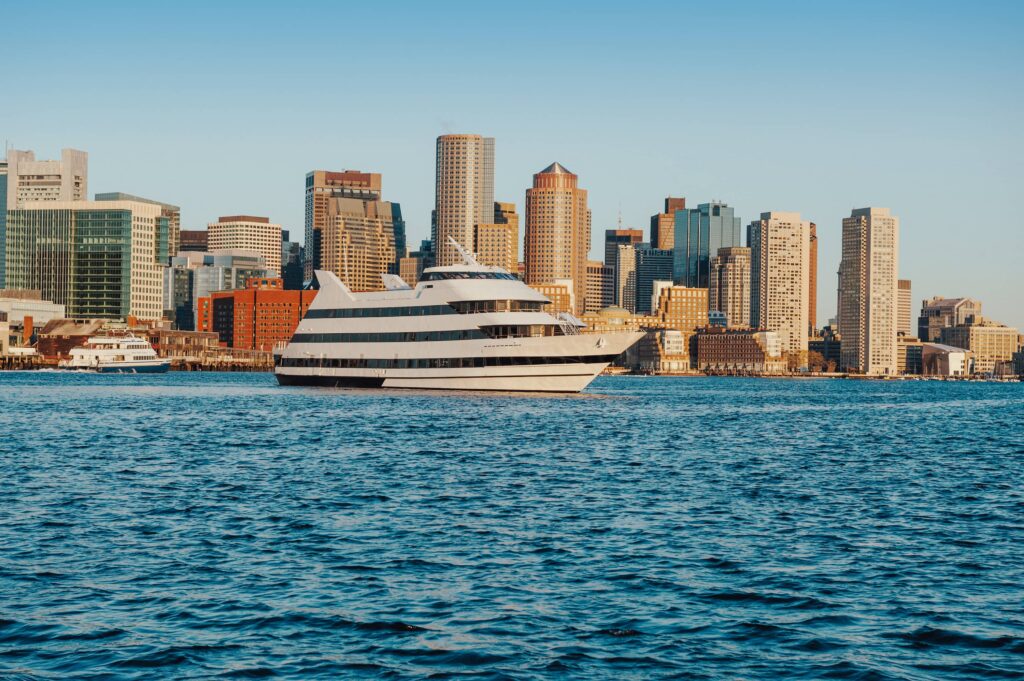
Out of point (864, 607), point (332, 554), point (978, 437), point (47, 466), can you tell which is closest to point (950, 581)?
point (864, 607)

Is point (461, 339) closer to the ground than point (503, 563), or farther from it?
farther from it

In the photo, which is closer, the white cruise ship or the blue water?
the blue water

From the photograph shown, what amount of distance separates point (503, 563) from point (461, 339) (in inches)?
2854

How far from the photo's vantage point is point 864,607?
822 inches

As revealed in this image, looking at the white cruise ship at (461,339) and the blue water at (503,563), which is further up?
the white cruise ship at (461,339)

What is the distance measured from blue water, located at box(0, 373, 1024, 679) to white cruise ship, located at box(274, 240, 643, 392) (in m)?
42.3

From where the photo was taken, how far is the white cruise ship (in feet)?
305

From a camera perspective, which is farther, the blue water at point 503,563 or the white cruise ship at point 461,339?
the white cruise ship at point 461,339

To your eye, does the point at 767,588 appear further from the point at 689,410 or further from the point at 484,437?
the point at 689,410

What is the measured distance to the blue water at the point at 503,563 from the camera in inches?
703

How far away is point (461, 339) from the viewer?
316 ft

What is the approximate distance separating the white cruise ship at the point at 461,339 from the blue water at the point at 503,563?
1667 inches

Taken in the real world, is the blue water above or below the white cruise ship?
below

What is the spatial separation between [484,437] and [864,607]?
35.0m
